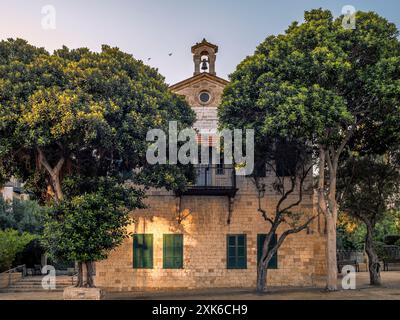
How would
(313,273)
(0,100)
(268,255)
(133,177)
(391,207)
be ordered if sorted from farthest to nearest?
(391,207), (313,273), (268,255), (133,177), (0,100)

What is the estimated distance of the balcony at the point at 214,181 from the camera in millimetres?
22641

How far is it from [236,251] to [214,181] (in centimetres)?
323

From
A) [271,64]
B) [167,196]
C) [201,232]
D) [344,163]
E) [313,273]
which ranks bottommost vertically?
[313,273]

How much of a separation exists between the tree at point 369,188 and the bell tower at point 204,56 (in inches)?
317

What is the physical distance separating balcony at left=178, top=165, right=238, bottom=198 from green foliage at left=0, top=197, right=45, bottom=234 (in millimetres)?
13956

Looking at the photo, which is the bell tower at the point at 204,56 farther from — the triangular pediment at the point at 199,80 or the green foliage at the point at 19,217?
the green foliage at the point at 19,217

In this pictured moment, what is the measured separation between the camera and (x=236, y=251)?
915 inches

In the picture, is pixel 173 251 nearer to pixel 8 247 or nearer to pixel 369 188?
pixel 8 247

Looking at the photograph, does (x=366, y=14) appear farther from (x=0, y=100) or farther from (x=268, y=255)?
(x=0, y=100)

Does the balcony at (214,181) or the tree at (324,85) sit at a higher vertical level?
the tree at (324,85)

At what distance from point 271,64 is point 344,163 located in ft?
22.4

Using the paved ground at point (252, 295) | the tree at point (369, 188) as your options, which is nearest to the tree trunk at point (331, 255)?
the paved ground at point (252, 295)

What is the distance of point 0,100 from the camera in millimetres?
16891

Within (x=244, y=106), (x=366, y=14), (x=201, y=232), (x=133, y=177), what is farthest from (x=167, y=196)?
(x=366, y=14)
